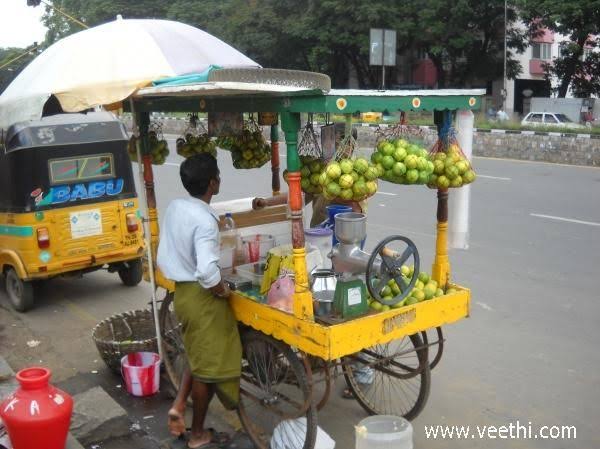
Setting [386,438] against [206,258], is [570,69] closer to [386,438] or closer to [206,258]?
[386,438]

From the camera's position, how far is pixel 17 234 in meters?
6.29

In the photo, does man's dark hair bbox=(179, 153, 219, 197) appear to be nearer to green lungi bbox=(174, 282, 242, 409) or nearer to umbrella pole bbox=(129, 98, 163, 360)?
green lungi bbox=(174, 282, 242, 409)

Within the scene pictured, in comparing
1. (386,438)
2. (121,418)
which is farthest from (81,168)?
(386,438)

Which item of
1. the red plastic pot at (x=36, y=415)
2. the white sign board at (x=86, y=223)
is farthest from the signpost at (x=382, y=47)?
the red plastic pot at (x=36, y=415)

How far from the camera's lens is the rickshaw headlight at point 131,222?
6.83 metres

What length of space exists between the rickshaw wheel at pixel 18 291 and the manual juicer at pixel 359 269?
4194 millimetres

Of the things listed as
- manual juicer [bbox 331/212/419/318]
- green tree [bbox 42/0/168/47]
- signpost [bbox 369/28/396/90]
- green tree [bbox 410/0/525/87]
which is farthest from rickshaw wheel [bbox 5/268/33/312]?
green tree [bbox 42/0/168/47]

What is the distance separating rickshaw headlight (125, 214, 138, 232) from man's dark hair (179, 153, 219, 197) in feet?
11.4

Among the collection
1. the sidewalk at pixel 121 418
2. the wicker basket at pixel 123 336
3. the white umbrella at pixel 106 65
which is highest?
the white umbrella at pixel 106 65

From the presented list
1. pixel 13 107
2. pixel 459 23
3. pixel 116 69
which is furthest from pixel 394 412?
pixel 459 23

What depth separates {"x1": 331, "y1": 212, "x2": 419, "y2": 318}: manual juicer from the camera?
328cm

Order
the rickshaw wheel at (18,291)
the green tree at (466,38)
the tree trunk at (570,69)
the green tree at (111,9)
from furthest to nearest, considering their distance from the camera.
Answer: the green tree at (111,9)
the green tree at (466,38)
the tree trunk at (570,69)
the rickshaw wheel at (18,291)

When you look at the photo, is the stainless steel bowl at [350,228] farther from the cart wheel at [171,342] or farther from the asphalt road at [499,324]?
the cart wheel at [171,342]

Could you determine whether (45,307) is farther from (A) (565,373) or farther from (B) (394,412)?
(A) (565,373)
